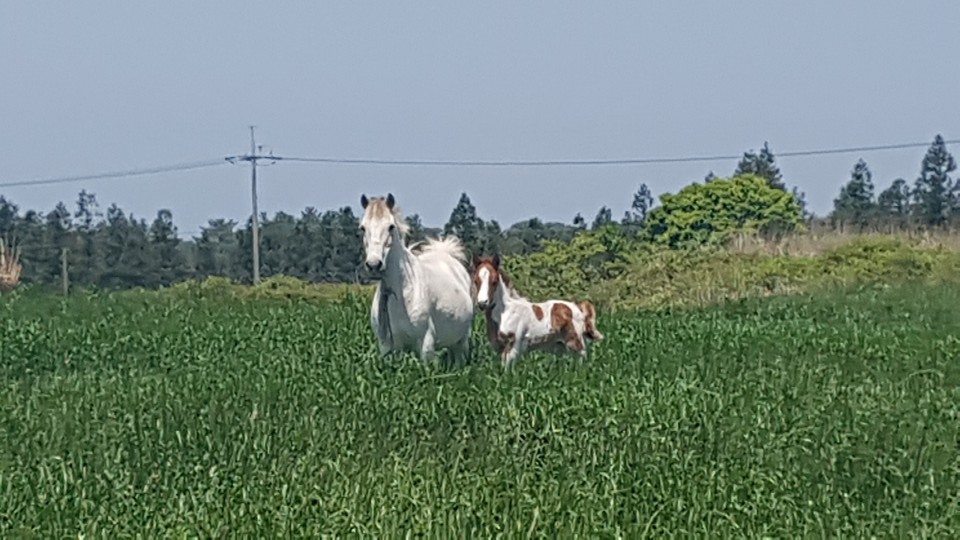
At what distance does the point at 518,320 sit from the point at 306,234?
40197mm

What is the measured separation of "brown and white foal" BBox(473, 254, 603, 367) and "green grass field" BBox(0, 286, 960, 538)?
0.48 m

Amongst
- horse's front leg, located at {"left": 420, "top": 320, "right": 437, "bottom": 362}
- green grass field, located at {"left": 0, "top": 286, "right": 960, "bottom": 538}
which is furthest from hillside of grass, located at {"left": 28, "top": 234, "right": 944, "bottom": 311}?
green grass field, located at {"left": 0, "top": 286, "right": 960, "bottom": 538}

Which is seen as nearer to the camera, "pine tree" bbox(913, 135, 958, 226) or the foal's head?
the foal's head

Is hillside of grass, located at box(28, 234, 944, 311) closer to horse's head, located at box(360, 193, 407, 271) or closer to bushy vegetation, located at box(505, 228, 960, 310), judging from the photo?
bushy vegetation, located at box(505, 228, 960, 310)

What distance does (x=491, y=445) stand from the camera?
10531mm

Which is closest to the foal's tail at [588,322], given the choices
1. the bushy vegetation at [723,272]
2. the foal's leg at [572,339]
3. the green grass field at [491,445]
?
the green grass field at [491,445]

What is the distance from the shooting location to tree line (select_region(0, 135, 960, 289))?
2078 inches

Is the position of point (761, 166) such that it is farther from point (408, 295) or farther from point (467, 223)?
point (408, 295)

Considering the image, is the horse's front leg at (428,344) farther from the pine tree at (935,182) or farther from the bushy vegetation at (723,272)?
the pine tree at (935,182)

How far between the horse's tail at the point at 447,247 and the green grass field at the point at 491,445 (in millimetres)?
1086

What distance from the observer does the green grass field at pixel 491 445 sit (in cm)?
810

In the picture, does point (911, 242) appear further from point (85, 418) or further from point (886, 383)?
point (85, 418)

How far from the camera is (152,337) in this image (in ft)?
65.2

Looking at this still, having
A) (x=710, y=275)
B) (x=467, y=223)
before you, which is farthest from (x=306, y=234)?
(x=710, y=275)
